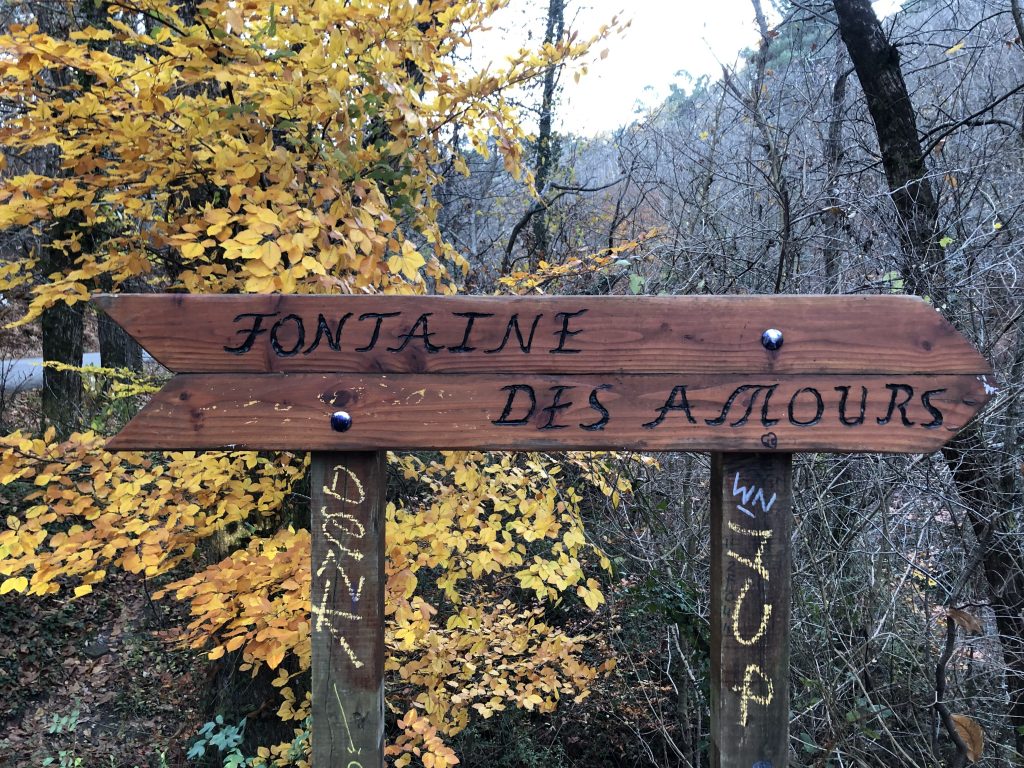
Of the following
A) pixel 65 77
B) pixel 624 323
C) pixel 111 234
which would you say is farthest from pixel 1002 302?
pixel 65 77

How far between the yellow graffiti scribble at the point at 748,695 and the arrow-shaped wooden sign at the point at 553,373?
0.56 meters

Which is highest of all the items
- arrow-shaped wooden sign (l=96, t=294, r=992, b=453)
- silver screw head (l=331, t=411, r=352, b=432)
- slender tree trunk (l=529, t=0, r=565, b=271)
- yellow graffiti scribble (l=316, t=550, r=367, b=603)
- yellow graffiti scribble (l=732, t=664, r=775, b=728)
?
slender tree trunk (l=529, t=0, r=565, b=271)

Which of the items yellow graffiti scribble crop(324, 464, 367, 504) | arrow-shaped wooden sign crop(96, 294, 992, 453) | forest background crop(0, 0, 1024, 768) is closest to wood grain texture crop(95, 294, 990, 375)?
arrow-shaped wooden sign crop(96, 294, 992, 453)

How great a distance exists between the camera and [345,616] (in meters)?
1.76

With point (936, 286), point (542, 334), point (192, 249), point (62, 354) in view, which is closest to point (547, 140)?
point (936, 286)

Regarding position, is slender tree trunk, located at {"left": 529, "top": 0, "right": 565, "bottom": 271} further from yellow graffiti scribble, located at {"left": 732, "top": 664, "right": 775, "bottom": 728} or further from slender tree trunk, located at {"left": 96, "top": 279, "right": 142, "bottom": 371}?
yellow graffiti scribble, located at {"left": 732, "top": 664, "right": 775, "bottom": 728}

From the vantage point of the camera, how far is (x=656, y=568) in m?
4.06

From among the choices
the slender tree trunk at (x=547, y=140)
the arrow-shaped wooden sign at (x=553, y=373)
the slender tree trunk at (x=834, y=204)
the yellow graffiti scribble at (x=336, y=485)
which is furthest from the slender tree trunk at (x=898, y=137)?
the slender tree trunk at (x=547, y=140)

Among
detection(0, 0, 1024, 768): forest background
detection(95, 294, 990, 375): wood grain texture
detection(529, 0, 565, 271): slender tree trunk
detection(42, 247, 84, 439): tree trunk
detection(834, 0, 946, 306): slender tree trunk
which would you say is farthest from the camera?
detection(529, 0, 565, 271): slender tree trunk

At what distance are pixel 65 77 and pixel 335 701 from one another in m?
6.94

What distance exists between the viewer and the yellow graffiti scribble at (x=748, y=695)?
66.4 inches

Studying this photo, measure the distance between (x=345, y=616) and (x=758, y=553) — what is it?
3.43ft

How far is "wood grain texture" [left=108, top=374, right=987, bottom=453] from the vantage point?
1.62 meters

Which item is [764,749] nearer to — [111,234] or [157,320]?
[157,320]
